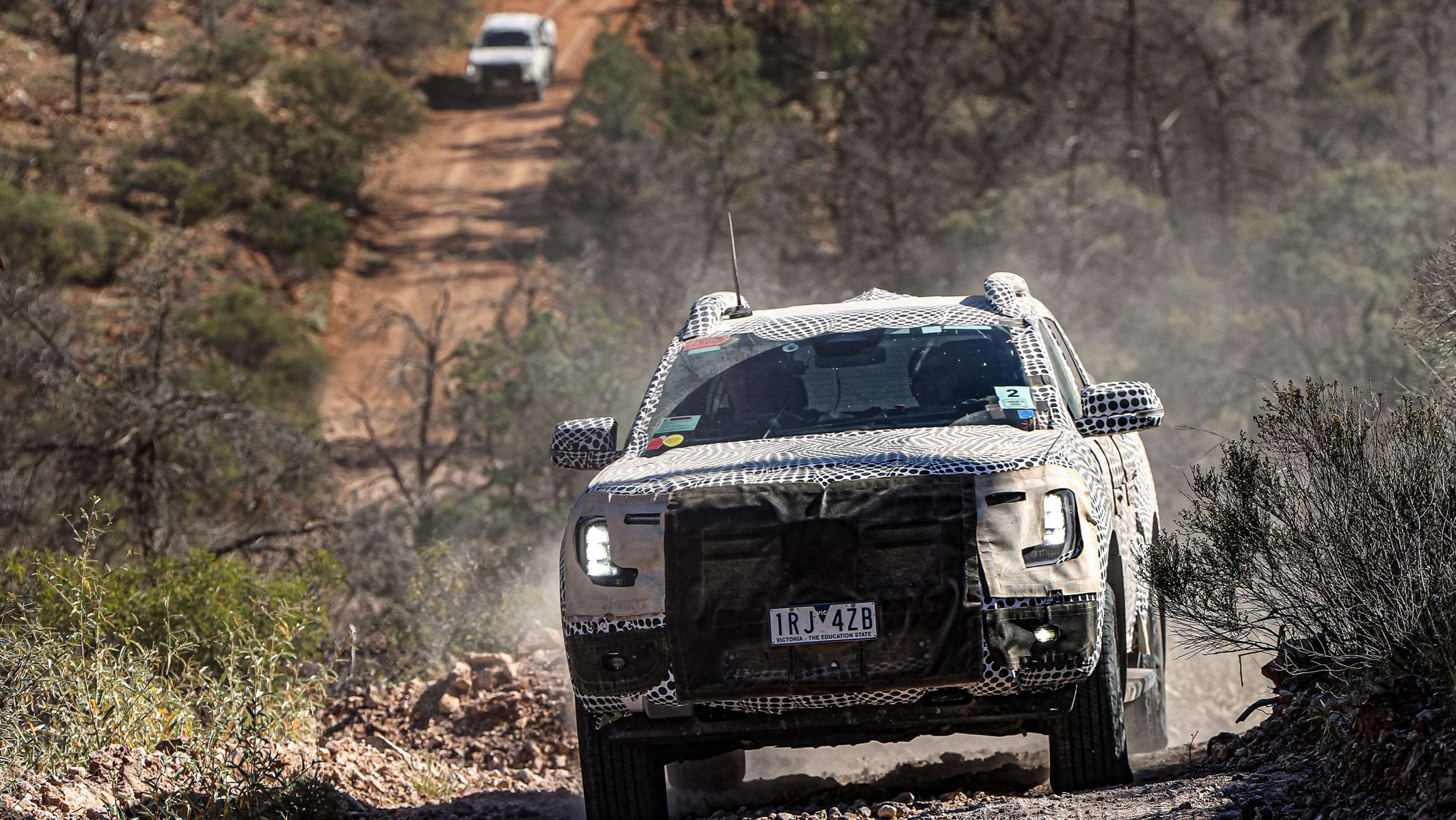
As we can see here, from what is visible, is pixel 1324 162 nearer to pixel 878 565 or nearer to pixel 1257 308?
pixel 1257 308

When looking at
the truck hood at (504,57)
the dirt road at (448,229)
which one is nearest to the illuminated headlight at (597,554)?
the dirt road at (448,229)

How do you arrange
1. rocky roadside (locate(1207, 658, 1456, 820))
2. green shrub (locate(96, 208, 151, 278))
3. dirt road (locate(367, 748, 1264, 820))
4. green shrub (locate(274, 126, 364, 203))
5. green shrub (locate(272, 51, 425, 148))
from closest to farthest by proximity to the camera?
rocky roadside (locate(1207, 658, 1456, 820)) → dirt road (locate(367, 748, 1264, 820)) → green shrub (locate(96, 208, 151, 278)) → green shrub (locate(274, 126, 364, 203)) → green shrub (locate(272, 51, 425, 148))

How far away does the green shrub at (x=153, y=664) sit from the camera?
6.16m

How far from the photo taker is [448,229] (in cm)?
3684

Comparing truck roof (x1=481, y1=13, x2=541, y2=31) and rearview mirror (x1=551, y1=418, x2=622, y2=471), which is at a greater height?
truck roof (x1=481, y1=13, x2=541, y2=31)

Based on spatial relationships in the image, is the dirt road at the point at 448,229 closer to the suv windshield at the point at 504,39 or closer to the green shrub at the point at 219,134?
the suv windshield at the point at 504,39

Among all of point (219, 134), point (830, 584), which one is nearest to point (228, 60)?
point (219, 134)

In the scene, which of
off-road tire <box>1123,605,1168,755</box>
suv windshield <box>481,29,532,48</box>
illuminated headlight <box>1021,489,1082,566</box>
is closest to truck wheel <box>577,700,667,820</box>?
illuminated headlight <box>1021,489,1082,566</box>

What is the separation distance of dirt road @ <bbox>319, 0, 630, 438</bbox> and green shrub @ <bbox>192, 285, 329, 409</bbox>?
60 centimetres

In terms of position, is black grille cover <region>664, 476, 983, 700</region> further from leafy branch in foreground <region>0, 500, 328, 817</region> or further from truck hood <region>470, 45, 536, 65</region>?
truck hood <region>470, 45, 536, 65</region>

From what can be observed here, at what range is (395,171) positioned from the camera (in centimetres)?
4059

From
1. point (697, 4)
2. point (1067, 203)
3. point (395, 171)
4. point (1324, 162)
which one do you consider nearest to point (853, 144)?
point (1067, 203)

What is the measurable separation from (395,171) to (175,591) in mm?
33021

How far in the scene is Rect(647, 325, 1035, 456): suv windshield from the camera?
6.16m
